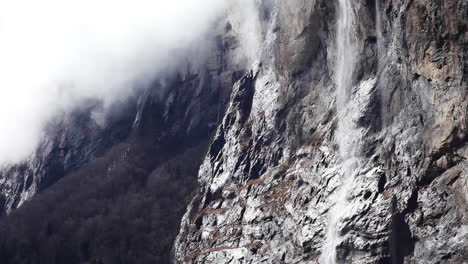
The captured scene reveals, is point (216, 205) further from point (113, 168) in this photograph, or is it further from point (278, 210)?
point (113, 168)

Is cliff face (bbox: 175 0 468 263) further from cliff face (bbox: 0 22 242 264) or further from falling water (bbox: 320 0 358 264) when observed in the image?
cliff face (bbox: 0 22 242 264)

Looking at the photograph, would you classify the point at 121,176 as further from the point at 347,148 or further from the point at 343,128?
the point at 347,148

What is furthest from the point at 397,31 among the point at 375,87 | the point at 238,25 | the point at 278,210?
the point at 238,25

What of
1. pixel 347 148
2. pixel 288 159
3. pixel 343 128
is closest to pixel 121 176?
pixel 288 159

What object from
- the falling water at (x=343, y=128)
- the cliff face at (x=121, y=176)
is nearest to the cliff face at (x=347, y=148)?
the falling water at (x=343, y=128)

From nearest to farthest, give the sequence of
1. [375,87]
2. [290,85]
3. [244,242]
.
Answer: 1. [375,87]
2. [244,242]
3. [290,85]
